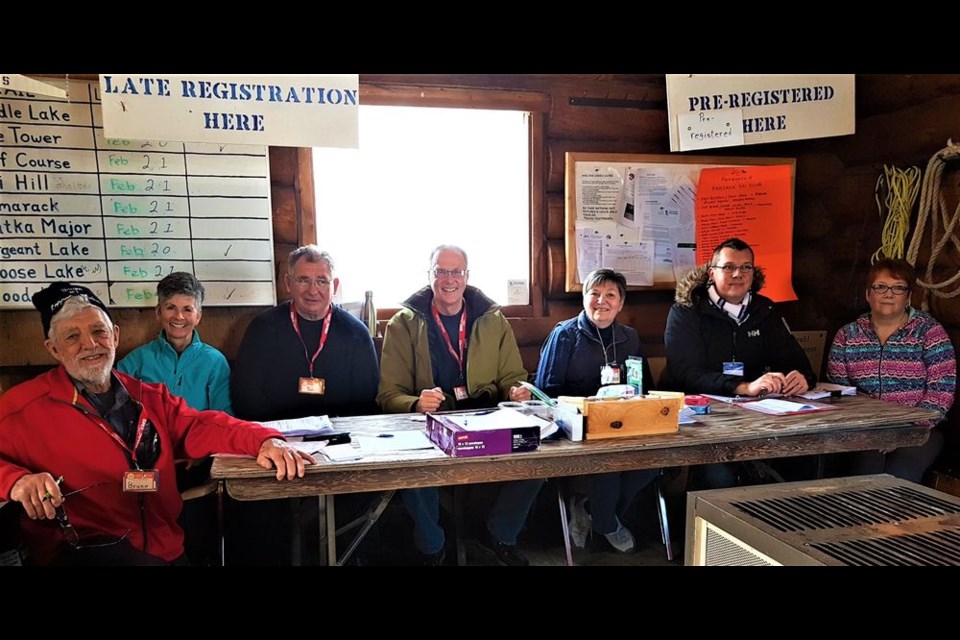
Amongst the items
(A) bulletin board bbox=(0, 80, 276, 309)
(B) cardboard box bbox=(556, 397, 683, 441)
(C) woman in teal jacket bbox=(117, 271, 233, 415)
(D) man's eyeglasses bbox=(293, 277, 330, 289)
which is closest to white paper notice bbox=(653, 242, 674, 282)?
(B) cardboard box bbox=(556, 397, 683, 441)

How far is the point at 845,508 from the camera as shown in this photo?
4.03 feet

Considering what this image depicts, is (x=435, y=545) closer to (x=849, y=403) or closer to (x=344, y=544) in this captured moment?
(x=344, y=544)

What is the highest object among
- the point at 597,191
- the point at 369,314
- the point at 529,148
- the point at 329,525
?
the point at 529,148

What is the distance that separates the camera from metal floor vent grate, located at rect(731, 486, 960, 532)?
1.15 m

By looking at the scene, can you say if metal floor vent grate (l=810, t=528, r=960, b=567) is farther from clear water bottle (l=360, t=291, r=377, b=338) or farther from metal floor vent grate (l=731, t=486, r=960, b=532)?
clear water bottle (l=360, t=291, r=377, b=338)

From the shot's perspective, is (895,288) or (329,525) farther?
(895,288)

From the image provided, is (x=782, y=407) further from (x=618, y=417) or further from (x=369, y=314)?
(x=369, y=314)

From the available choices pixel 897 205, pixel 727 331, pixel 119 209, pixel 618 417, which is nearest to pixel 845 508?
pixel 618 417

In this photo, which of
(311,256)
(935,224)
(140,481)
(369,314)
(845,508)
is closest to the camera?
(845,508)

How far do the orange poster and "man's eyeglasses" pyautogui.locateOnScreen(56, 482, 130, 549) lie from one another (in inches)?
133

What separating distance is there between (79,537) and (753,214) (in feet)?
12.7

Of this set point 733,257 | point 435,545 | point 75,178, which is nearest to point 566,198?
point 733,257

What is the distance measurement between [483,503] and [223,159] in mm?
2391

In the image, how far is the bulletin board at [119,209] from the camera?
2885mm
